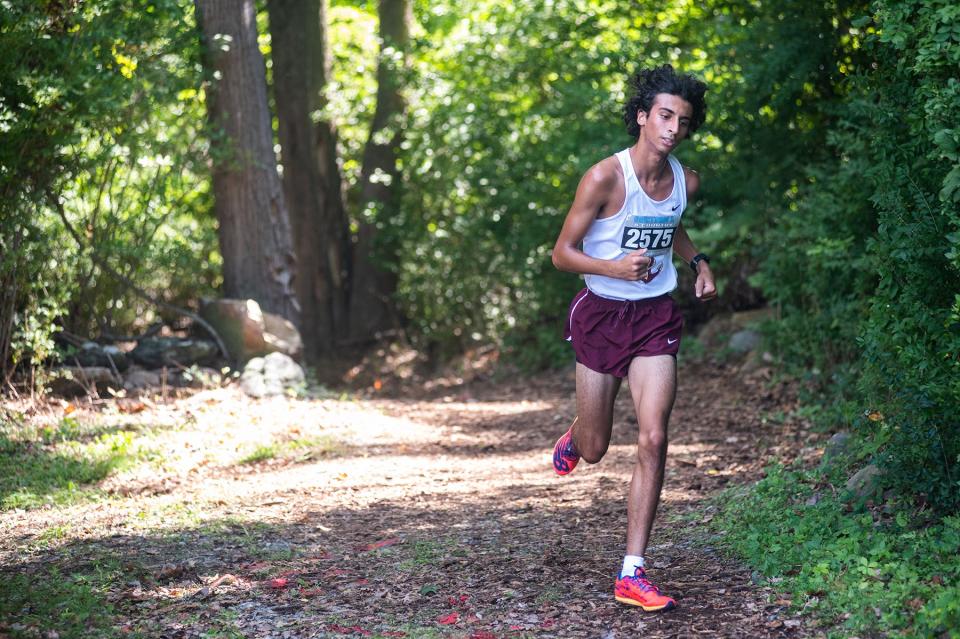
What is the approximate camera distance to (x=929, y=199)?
459 centimetres

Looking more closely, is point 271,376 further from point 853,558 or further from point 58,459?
point 853,558

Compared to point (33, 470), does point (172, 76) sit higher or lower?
higher

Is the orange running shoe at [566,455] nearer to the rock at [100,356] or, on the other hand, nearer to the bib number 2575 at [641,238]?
the bib number 2575 at [641,238]

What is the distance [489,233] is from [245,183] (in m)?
3.86

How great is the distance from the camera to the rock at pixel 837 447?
19.2ft

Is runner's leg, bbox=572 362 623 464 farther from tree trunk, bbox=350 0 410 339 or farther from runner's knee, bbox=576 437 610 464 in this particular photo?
tree trunk, bbox=350 0 410 339

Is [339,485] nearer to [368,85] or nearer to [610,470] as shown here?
[610,470]

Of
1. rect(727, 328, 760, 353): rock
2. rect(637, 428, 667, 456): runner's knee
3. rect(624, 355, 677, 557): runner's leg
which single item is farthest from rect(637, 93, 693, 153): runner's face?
rect(727, 328, 760, 353): rock

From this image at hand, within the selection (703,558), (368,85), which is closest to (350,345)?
(368,85)

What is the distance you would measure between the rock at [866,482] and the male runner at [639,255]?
1.20 meters

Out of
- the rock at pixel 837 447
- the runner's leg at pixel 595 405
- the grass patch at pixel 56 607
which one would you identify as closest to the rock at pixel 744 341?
the rock at pixel 837 447

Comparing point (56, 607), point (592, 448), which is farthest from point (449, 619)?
point (56, 607)

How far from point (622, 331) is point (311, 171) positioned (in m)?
10.2

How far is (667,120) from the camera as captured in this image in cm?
469
